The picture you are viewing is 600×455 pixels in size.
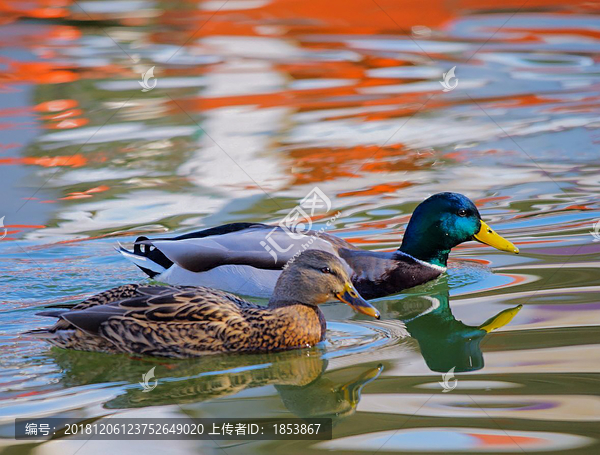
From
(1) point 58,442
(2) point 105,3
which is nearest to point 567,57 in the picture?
(2) point 105,3

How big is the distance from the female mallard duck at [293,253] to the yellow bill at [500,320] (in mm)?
982

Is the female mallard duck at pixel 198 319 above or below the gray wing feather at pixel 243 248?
below

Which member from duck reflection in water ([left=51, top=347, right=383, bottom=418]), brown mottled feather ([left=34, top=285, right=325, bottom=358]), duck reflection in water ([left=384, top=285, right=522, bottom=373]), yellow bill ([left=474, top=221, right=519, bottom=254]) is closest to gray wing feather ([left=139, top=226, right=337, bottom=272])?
duck reflection in water ([left=384, top=285, right=522, bottom=373])

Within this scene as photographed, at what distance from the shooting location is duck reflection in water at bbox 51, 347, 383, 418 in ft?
17.3

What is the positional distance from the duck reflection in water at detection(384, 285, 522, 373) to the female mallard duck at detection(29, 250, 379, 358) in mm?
503

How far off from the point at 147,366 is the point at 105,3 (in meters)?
14.5

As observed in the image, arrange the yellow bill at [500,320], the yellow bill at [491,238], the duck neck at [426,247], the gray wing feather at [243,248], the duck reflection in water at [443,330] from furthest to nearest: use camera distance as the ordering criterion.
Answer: the duck neck at [426,247] < the yellow bill at [491,238] < the gray wing feather at [243,248] < the yellow bill at [500,320] < the duck reflection in water at [443,330]

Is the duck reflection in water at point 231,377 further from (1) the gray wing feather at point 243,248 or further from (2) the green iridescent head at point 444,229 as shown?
(2) the green iridescent head at point 444,229

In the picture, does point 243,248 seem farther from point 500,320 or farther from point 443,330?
point 500,320

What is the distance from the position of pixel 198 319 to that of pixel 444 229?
262cm

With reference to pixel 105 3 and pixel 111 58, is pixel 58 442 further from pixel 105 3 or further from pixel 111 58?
pixel 105 3

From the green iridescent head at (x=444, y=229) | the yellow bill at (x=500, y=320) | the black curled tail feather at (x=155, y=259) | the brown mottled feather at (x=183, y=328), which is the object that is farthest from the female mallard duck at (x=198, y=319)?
the green iridescent head at (x=444, y=229)

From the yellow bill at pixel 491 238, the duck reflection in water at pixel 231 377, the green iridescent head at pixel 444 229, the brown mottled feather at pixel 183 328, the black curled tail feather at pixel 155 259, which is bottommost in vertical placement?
the duck reflection in water at pixel 231 377

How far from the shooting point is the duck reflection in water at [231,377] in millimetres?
5279
